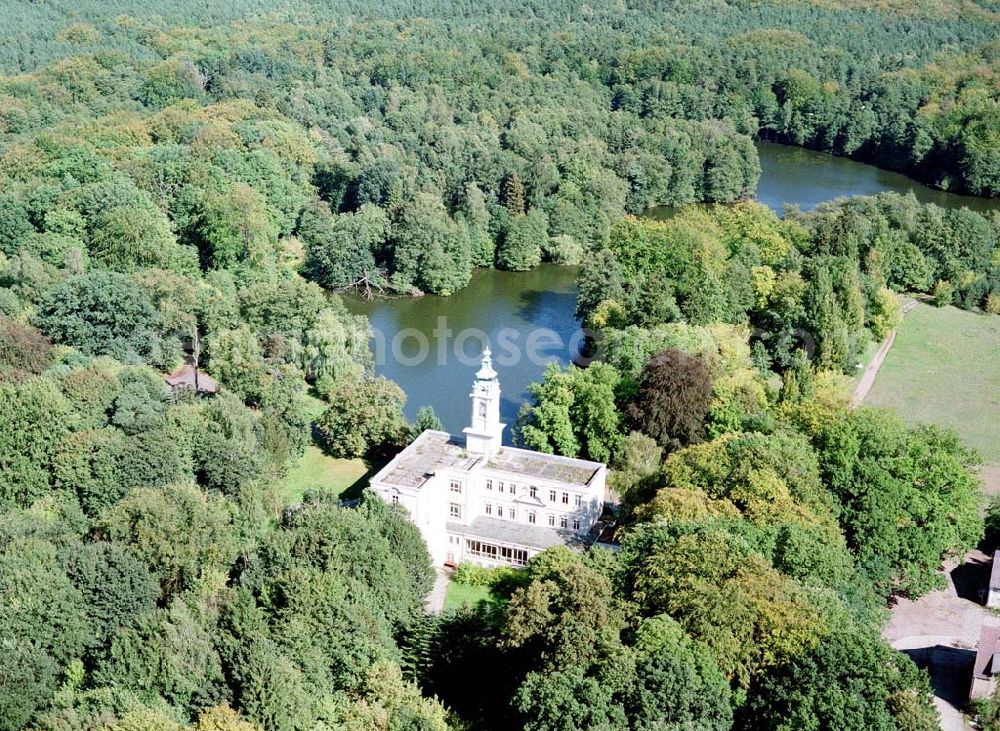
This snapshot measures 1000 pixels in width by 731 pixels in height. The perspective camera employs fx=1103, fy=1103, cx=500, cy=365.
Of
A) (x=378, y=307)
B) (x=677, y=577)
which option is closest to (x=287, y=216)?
(x=378, y=307)

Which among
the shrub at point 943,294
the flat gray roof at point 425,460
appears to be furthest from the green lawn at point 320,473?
the shrub at point 943,294

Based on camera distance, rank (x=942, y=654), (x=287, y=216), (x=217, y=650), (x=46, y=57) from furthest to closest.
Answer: (x=46, y=57) < (x=287, y=216) < (x=942, y=654) < (x=217, y=650)

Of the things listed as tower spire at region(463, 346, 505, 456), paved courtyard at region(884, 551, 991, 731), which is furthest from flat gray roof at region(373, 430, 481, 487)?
paved courtyard at region(884, 551, 991, 731)

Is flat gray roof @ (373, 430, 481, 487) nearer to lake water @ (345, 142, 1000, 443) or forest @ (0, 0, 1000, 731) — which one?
forest @ (0, 0, 1000, 731)

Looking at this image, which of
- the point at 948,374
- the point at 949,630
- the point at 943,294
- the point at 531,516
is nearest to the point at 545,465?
the point at 531,516

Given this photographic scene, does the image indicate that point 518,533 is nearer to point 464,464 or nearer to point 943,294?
point 464,464

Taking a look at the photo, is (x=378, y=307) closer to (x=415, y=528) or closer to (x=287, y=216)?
(x=287, y=216)
